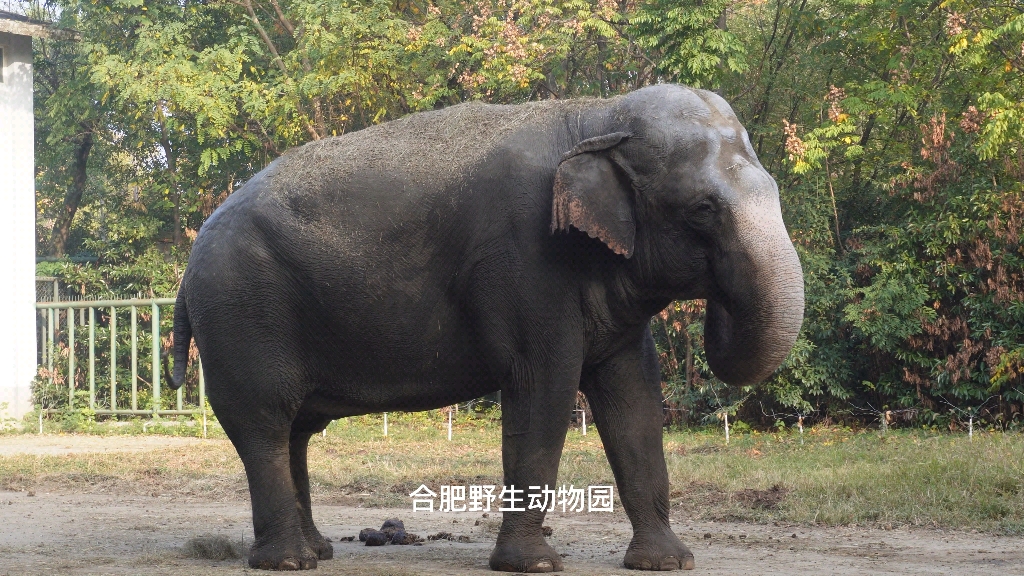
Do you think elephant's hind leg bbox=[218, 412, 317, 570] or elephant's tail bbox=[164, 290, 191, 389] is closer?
elephant's hind leg bbox=[218, 412, 317, 570]

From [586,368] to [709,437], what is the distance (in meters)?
8.87

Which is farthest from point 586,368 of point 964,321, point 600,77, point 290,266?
point 600,77

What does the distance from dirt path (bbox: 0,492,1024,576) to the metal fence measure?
8.41 m

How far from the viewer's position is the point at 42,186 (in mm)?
26625

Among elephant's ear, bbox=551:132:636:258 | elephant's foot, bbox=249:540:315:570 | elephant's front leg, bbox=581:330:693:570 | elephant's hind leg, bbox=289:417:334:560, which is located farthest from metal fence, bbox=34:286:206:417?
elephant's ear, bbox=551:132:636:258

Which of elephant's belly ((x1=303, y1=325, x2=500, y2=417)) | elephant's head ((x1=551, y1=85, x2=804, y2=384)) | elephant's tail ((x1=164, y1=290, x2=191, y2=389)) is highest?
elephant's head ((x1=551, y1=85, x2=804, y2=384))

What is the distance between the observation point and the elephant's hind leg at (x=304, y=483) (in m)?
6.93

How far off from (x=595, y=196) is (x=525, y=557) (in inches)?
71.9

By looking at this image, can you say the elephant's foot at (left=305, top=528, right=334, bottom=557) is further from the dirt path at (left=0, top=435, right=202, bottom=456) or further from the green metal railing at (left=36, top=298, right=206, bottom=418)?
the green metal railing at (left=36, top=298, right=206, bottom=418)

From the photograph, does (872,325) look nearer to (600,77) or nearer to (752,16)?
(600,77)

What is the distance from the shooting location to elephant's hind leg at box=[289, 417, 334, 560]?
6926 millimetres

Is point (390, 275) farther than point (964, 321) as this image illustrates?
No

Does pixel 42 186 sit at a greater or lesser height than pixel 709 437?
greater

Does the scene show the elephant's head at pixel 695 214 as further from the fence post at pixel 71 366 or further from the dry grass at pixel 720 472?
the fence post at pixel 71 366
